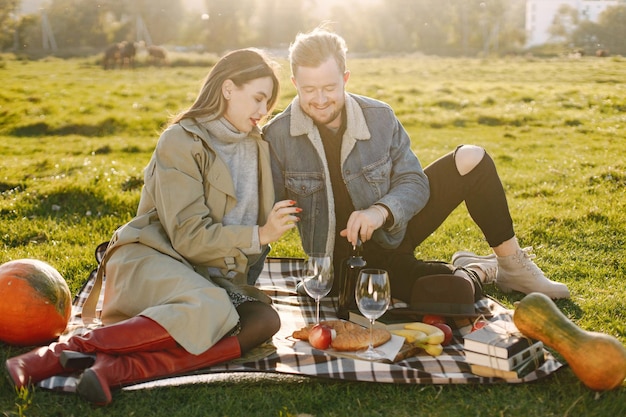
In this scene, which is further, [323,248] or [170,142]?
[323,248]

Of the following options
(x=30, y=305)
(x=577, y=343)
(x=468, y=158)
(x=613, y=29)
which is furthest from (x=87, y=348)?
(x=613, y=29)

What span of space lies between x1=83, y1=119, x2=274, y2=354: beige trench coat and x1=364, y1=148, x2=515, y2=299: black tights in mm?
1061

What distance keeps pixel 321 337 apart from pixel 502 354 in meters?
1.06

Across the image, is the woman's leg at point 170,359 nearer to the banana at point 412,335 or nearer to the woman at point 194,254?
the woman at point 194,254

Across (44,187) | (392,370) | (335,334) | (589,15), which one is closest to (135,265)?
(335,334)

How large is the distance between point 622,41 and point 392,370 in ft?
50.2

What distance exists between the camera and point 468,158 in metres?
4.96

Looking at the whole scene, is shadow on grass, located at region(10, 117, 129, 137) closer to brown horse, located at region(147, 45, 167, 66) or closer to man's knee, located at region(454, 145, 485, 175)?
man's knee, located at region(454, 145, 485, 175)

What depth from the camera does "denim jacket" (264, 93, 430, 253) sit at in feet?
16.2

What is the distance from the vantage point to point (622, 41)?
16500 mm

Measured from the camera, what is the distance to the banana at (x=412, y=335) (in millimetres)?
4152

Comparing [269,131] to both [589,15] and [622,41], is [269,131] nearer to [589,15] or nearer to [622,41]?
[622,41]

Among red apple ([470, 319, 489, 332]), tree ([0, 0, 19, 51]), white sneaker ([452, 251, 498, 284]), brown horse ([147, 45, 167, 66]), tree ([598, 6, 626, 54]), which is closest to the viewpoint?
red apple ([470, 319, 489, 332])

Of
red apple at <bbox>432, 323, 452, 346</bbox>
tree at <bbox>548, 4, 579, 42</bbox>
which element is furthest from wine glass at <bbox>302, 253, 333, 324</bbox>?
tree at <bbox>548, 4, 579, 42</bbox>
